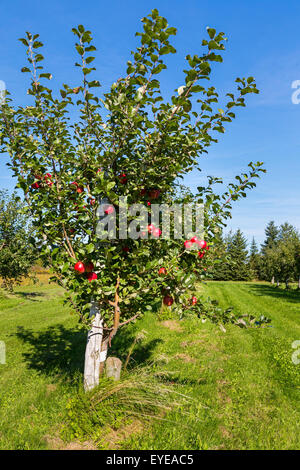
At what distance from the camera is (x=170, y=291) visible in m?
3.48

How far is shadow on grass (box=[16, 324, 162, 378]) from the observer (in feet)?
19.0

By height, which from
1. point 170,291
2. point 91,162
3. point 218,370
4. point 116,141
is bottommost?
point 218,370

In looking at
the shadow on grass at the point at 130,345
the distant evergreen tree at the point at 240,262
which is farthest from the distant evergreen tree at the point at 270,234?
the shadow on grass at the point at 130,345

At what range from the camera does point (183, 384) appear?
16.3 ft

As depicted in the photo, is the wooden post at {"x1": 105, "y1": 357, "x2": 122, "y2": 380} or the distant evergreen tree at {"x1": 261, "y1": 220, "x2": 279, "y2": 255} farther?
the distant evergreen tree at {"x1": 261, "y1": 220, "x2": 279, "y2": 255}

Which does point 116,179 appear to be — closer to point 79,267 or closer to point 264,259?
point 79,267

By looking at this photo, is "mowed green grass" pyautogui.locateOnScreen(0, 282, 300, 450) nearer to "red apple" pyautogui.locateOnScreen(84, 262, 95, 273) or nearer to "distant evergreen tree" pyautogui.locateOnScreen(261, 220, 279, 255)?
"red apple" pyautogui.locateOnScreen(84, 262, 95, 273)

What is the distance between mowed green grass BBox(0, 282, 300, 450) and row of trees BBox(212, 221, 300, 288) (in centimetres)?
123

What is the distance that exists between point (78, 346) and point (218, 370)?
3.77 m

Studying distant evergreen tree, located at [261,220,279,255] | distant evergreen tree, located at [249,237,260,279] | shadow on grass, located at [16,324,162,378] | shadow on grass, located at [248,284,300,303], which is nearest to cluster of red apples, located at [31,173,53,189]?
shadow on grass, located at [16,324,162,378]

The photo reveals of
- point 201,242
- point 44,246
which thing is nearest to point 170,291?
point 201,242

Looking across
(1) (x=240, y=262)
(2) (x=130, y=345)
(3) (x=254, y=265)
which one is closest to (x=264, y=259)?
(1) (x=240, y=262)

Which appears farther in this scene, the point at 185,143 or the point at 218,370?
the point at 218,370

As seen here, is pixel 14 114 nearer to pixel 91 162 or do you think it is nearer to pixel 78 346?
pixel 91 162
